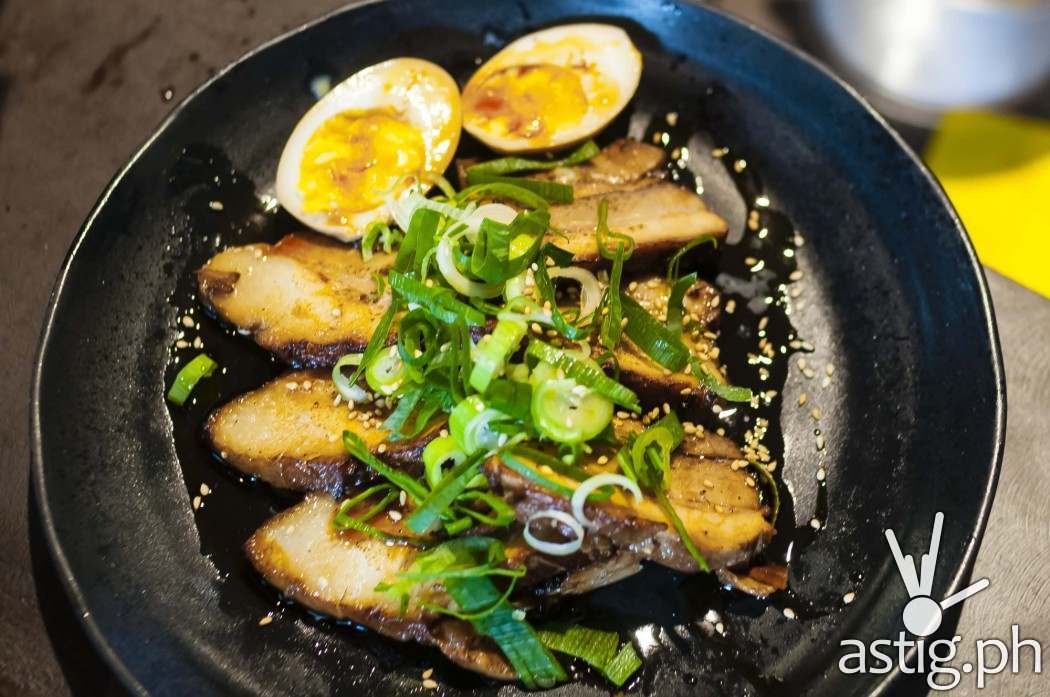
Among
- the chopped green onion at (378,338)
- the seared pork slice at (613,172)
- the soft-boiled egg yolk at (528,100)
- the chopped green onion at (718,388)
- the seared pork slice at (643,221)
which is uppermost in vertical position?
the soft-boiled egg yolk at (528,100)

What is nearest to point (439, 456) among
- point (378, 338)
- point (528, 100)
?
point (378, 338)

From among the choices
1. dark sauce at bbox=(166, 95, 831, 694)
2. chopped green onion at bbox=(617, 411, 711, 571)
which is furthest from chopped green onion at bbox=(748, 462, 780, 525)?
chopped green onion at bbox=(617, 411, 711, 571)

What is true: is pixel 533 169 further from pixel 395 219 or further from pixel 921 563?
pixel 921 563

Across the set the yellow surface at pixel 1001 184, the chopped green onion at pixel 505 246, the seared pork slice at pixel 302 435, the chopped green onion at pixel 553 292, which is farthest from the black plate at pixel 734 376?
the chopped green onion at pixel 505 246

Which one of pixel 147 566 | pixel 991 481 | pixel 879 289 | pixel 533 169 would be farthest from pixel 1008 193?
pixel 147 566

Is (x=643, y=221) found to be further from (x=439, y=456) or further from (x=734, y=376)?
(x=439, y=456)

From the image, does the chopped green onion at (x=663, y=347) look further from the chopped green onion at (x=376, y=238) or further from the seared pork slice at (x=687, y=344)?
the chopped green onion at (x=376, y=238)

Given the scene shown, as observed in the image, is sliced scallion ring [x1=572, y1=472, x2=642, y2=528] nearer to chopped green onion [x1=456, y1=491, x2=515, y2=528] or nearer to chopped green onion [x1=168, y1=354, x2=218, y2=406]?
chopped green onion [x1=456, y1=491, x2=515, y2=528]
